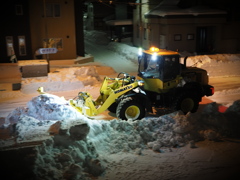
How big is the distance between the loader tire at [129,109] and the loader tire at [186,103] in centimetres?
138

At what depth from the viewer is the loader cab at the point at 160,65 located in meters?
11.0

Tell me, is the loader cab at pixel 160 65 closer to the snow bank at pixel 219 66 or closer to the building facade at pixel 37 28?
the snow bank at pixel 219 66

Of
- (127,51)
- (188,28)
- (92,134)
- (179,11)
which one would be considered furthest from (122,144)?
(127,51)

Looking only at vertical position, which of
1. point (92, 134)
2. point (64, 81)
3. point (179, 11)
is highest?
point (179, 11)

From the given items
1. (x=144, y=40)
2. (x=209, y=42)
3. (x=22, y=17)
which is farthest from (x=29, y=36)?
(x=209, y=42)

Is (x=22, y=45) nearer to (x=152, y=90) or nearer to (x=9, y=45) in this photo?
(x=9, y=45)

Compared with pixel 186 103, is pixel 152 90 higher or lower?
higher

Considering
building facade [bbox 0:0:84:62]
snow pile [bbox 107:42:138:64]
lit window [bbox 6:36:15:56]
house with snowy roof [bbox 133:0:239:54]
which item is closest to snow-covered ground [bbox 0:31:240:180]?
lit window [bbox 6:36:15:56]

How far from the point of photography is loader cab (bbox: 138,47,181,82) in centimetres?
1103

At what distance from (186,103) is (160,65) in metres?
1.83

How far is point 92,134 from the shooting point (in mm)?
8789

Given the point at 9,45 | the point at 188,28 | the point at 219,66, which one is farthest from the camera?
the point at 188,28

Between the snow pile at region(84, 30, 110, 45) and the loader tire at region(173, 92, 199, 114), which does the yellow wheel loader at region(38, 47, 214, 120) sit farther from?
the snow pile at region(84, 30, 110, 45)

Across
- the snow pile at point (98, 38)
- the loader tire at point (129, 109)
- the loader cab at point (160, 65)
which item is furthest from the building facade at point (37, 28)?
the loader tire at point (129, 109)
